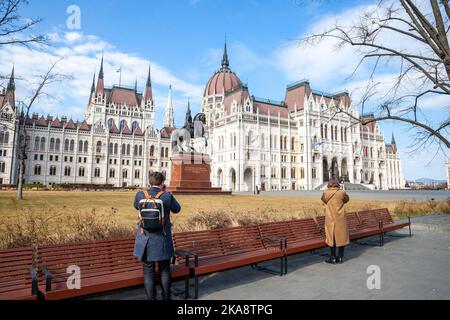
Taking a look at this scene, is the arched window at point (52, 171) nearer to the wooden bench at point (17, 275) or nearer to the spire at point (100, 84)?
the spire at point (100, 84)

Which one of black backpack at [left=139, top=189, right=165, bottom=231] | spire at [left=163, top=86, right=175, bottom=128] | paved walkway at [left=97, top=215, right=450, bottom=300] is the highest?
spire at [left=163, top=86, right=175, bottom=128]

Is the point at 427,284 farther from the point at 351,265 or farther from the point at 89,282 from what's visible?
the point at 89,282

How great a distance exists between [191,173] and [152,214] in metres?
25.1

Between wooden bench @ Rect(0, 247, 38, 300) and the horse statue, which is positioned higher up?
the horse statue

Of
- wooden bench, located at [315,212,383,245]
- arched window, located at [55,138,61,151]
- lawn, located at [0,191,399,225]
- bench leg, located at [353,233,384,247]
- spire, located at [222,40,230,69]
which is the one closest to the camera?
wooden bench, located at [315,212,383,245]

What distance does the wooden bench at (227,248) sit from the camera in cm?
485

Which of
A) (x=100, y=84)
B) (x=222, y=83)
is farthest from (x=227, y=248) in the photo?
(x=100, y=84)

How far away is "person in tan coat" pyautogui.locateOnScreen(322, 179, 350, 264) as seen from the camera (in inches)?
250

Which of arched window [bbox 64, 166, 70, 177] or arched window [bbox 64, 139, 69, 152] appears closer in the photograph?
arched window [bbox 64, 166, 70, 177]

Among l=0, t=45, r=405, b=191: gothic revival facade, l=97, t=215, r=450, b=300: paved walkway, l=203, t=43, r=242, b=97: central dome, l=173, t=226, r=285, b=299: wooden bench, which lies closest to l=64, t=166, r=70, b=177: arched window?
l=0, t=45, r=405, b=191: gothic revival facade

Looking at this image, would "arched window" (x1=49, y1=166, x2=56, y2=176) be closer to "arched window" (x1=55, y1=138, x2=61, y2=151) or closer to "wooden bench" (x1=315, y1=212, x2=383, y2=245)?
"arched window" (x1=55, y1=138, x2=61, y2=151)

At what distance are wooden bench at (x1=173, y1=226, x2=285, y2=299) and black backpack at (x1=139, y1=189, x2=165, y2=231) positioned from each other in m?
0.98

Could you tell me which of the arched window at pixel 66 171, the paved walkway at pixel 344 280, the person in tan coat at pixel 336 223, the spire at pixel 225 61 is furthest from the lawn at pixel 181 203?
the spire at pixel 225 61
